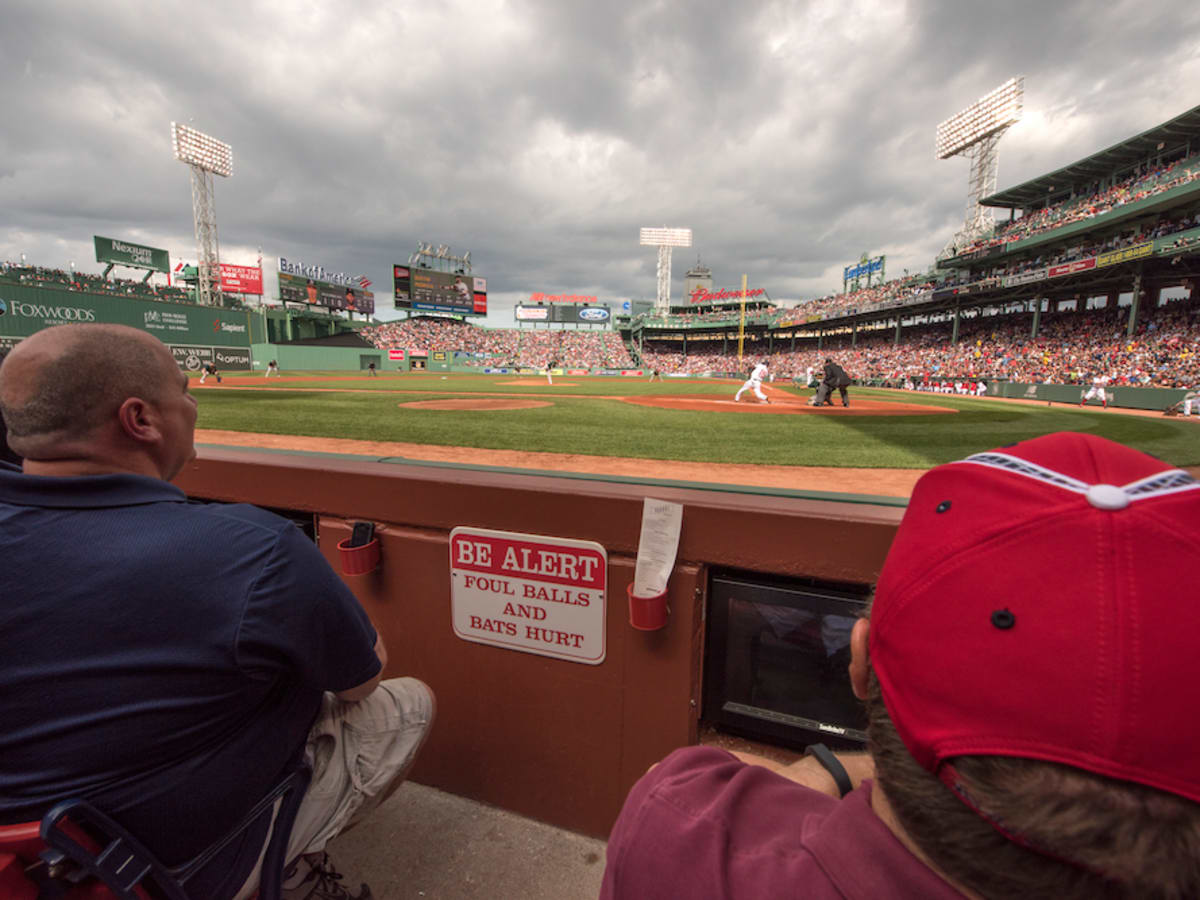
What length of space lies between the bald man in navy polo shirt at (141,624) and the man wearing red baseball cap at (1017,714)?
95 cm

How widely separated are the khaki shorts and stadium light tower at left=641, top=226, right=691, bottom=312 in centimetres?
7664

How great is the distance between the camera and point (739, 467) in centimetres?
572

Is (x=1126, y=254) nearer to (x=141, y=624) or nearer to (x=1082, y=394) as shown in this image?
(x=1082, y=394)

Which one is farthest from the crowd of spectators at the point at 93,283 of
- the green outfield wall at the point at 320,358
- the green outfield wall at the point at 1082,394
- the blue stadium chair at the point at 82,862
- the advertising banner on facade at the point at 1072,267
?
the advertising banner on facade at the point at 1072,267

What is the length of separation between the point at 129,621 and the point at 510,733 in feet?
4.95

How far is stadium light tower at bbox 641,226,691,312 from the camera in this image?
250 ft

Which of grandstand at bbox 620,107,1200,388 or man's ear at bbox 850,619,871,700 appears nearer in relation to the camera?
man's ear at bbox 850,619,871,700

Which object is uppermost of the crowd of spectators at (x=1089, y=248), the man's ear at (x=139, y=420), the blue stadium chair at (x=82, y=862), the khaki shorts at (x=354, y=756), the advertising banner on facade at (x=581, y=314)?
the advertising banner on facade at (x=581, y=314)

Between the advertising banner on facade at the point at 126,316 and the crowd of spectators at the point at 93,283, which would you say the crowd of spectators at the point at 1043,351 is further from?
the crowd of spectators at the point at 93,283

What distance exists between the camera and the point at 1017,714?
1.86 ft

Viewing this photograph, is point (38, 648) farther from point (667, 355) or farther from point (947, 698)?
point (667, 355)

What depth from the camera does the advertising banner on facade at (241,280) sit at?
2072 inches

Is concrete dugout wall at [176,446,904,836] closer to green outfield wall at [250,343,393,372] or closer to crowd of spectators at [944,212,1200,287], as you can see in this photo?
crowd of spectators at [944,212,1200,287]

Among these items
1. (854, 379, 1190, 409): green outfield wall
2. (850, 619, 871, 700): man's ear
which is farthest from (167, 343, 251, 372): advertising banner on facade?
(854, 379, 1190, 409): green outfield wall
